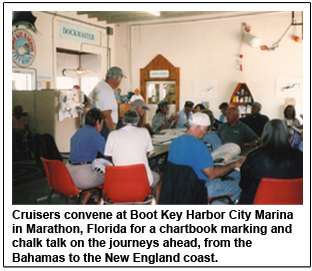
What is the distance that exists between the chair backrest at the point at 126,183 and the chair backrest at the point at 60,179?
1.55 ft

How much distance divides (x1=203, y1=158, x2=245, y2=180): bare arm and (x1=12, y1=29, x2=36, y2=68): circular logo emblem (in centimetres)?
591

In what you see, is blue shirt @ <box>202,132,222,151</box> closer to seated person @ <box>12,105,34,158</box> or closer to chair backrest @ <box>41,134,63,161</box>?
chair backrest @ <box>41,134,63,161</box>

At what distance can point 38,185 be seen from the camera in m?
5.19

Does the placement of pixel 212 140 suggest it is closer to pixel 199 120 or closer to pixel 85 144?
pixel 199 120

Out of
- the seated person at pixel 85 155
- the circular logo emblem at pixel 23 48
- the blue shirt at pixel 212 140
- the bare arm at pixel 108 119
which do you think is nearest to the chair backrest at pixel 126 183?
the seated person at pixel 85 155

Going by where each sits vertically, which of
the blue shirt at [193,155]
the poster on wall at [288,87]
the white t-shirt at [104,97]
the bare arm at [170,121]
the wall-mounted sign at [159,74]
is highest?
the wall-mounted sign at [159,74]

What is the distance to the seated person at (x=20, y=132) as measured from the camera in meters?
6.66

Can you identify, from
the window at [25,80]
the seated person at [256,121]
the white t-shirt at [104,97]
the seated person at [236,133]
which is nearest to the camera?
the white t-shirt at [104,97]

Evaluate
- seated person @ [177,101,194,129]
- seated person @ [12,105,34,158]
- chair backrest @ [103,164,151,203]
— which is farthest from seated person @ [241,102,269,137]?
seated person @ [12,105,34,158]

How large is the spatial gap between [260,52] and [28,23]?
5744 millimetres

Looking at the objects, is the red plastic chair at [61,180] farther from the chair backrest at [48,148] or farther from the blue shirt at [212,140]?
the blue shirt at [212,140]
